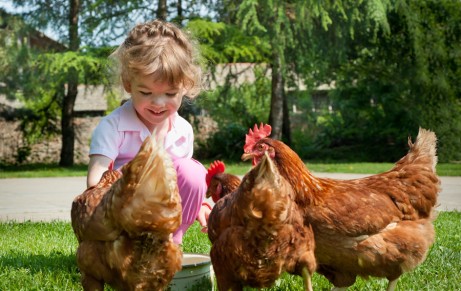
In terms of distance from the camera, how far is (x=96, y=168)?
129 inches

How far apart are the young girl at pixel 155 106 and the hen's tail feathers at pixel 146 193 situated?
67cm

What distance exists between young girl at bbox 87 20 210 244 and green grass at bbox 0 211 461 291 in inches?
30.1

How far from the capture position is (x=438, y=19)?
1803 cm

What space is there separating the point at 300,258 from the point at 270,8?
485 inches

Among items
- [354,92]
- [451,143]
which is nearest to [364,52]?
[354,92]

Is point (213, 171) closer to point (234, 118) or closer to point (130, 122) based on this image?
point (130, 122)

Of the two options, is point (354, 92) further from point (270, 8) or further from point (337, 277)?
point (337, 277)

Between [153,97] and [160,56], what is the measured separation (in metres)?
0.25

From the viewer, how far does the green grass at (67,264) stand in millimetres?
3451

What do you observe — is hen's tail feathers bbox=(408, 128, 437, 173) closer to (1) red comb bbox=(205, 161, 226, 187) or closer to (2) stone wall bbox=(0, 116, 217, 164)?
(1) red comb bbox=(205, 161, 226, 187)

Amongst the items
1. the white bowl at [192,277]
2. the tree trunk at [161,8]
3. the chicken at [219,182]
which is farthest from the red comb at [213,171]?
the tree trunk at [161,8]

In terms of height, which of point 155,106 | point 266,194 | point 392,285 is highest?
point 155,106

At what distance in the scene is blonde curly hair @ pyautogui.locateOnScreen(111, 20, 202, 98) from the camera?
3205 mm

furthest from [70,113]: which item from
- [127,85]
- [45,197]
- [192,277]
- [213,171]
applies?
[192,277]
